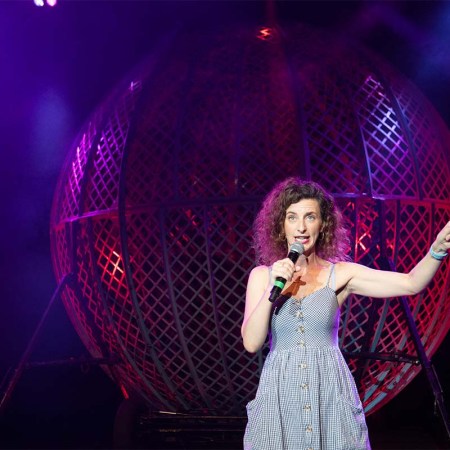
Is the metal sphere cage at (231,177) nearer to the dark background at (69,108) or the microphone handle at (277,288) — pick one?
the dark background at (69,108)

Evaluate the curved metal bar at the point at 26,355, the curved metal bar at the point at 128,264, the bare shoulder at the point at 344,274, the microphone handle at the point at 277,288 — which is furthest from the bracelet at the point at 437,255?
the curved metal bar at the point at 26,355

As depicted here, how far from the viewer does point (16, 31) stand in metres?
4.86

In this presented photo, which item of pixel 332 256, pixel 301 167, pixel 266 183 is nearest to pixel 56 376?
pixel 266 183

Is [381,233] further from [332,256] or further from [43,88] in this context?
[43,88]

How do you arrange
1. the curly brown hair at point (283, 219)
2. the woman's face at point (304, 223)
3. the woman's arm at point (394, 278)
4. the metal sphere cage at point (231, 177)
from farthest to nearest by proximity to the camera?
1. the metal sphere cage at point (231, 177)
2. the curly brown hair at point (283, 219)
3. the woman's face at point (304, 223)
4. the woman's arm at point (394, 278)

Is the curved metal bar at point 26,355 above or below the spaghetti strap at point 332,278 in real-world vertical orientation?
below

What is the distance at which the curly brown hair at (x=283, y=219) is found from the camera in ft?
8.28

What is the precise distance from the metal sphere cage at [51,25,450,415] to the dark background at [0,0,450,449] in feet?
2.69

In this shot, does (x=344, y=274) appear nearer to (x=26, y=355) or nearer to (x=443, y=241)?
(x=443, y=241)

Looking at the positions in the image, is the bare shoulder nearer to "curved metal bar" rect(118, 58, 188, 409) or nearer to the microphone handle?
the microphone handle

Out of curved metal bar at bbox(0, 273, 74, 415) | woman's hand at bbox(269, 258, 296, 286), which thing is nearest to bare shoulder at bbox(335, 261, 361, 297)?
woman's hand at bbox(269, 258, 296, 286)

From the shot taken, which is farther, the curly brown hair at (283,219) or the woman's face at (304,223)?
the curly brown hair at (283,219)

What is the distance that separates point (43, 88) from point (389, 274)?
3407 millimetres

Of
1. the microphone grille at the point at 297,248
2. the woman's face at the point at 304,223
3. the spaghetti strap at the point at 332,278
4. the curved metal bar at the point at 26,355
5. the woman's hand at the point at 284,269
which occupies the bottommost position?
Result: the curved metal bar at the point at 26,355
